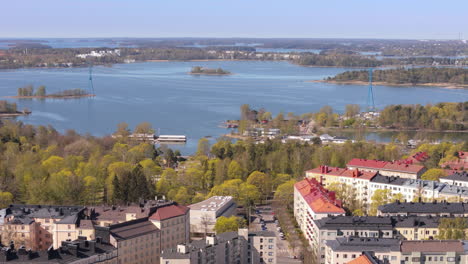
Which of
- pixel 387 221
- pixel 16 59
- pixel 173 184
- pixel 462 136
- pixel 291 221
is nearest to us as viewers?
pixel 387 221

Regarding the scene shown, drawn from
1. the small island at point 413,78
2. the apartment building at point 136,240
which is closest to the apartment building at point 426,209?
the apartment building at point 136,240

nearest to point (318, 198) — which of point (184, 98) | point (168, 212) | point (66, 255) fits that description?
point (168, 212)

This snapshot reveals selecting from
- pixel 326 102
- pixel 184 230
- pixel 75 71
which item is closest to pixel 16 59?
pixel 75 71

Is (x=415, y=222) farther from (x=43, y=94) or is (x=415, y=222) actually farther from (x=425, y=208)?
(x=43, y=94)

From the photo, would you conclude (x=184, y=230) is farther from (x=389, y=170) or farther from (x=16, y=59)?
(x=16, y=59)

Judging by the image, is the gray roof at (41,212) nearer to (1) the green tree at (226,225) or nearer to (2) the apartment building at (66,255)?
(2) the apartment building at (66,255)

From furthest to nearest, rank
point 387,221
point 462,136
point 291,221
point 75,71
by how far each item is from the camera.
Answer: point 75,71, point 462,136, point 291,221, point 387,221

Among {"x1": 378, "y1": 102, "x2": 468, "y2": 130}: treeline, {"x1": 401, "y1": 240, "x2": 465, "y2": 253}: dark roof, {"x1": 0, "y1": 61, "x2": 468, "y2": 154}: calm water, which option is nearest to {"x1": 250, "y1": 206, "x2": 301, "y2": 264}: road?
{"x1": 401, "y1": 240, "x2": 465, "y2": 253}: dark roof
